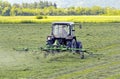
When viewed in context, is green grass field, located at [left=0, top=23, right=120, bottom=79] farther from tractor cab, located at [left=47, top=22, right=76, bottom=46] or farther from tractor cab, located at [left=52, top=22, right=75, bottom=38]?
tractor cab, located at [left=52, top=22, right=75, bottom=38]

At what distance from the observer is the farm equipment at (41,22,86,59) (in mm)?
19750

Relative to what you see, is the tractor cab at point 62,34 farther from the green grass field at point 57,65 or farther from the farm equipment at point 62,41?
the green grass field at point 57,65

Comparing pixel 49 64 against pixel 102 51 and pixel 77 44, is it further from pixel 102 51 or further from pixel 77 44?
pixel 102 51

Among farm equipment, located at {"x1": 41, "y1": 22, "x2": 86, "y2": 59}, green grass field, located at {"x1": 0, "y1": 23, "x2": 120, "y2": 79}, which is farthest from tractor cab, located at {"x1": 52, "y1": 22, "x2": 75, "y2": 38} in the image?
green grass field, located at {"x1": 0, "y1": 23, "x2": 120, "y2": 79}

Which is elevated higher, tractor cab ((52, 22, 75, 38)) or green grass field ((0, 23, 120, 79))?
tractor cab ((52, 22, 75, 38))

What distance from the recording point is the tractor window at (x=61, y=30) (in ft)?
68.5

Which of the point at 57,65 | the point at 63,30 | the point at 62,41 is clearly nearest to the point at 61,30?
the point at 63,30

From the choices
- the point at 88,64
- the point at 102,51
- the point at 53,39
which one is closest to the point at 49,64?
the point at 88,64

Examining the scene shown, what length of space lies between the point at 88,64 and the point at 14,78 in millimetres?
4735

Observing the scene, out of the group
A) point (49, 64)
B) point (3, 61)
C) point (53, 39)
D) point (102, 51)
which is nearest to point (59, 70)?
point (49, 64)

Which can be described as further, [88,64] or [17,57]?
[17,57]

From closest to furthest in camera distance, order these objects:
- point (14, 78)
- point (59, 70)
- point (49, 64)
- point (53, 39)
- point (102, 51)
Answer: point (14, 78)
point (59, 70)
point (49, 64)
point (53, 39)
point (102, 51)

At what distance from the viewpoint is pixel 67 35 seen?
2081 cm

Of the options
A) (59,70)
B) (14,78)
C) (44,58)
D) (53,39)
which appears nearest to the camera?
(14,78)
